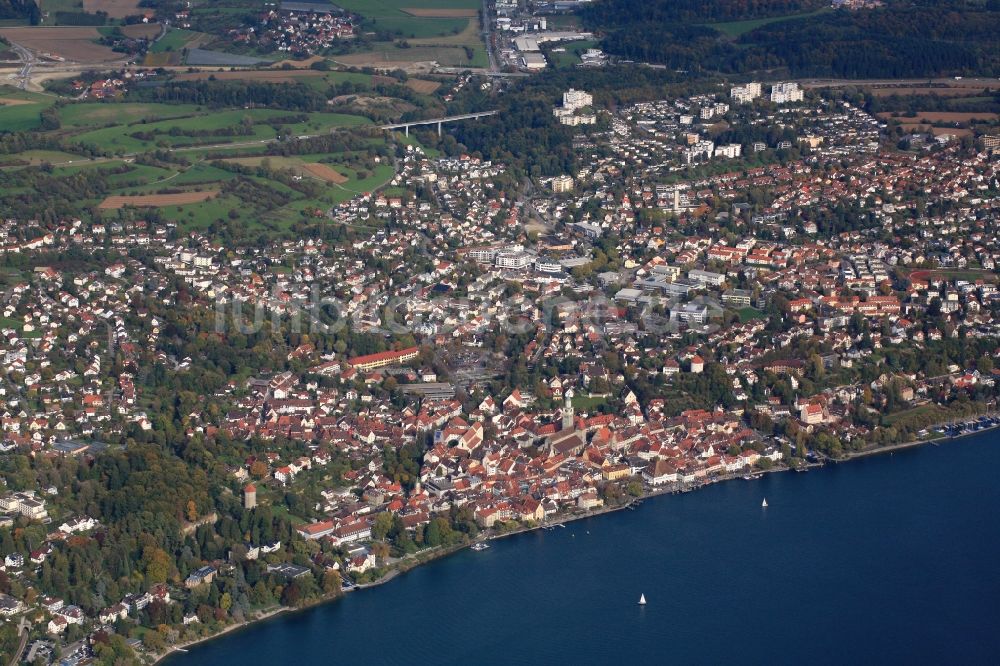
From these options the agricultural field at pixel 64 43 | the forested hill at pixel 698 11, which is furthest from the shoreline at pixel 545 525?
the agricultural field at pixel 64 43

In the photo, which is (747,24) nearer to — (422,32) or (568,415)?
(422,32)

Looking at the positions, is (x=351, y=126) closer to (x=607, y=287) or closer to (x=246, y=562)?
(x=607, y=287)

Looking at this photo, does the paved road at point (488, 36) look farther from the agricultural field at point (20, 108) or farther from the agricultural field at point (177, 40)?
the agricultural field at point (20, 108)

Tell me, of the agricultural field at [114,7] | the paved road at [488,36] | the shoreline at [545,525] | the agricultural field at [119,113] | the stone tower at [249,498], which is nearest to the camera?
the shoreline at [545,525]

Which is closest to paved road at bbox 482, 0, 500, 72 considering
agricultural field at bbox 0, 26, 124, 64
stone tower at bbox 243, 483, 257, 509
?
agricultural field at bbox 0, 26, 124, 64

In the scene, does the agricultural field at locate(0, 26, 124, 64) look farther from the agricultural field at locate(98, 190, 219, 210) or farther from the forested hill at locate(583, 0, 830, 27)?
the forested hill at locate(583, 0, 830, 27)

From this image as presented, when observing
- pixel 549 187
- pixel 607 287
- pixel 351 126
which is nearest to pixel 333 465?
pixel 607 287
